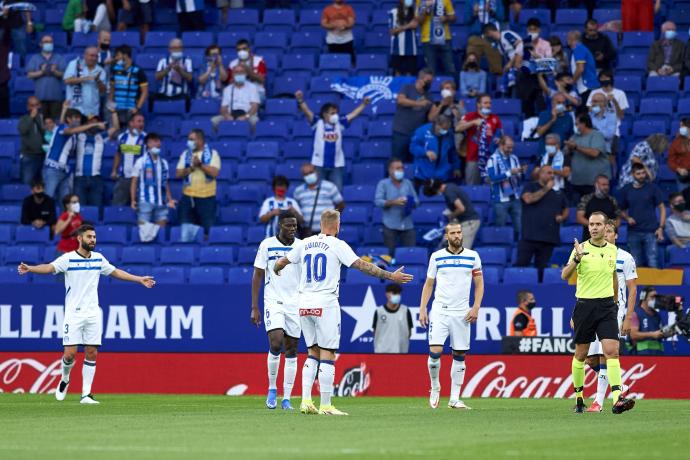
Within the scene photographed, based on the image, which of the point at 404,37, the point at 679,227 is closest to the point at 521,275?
the point at 679,227

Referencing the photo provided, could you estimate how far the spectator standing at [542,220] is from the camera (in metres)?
27.0

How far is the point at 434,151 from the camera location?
2859cm

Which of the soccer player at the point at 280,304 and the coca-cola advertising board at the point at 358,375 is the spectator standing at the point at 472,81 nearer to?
the coca-cola advertising board at the point at 358,375

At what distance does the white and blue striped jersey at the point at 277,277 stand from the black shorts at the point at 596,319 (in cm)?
380

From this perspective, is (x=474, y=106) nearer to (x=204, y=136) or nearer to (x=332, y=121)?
(x=332, y=121)

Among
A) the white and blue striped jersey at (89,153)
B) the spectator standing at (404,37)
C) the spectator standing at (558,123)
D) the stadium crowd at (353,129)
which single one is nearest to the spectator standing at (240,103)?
the stadium crowd at (353,129)

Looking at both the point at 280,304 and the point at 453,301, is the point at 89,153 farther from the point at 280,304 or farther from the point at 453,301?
the point at 453,301

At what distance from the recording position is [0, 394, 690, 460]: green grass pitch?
12648 millimetres

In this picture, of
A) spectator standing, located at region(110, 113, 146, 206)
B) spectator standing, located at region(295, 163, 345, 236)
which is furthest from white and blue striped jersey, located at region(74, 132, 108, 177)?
spectator standing, located at region(295, 163, 345, 236)

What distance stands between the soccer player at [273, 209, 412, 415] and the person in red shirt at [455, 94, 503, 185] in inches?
460

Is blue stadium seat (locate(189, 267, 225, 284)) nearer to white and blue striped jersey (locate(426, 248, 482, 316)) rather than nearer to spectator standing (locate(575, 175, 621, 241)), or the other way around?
spectator standing (locate(575, 175, 621, 241))

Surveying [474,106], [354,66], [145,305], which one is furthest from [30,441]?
[354,66]

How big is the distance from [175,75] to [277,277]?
13.1 meters

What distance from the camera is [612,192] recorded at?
28.7 metres
